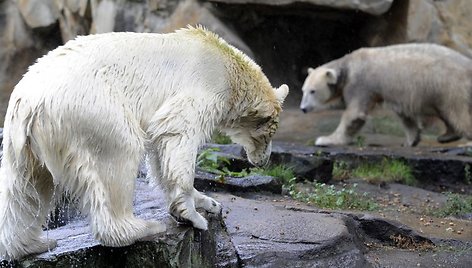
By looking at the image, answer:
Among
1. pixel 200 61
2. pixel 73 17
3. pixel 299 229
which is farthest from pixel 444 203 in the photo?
pixel 73 17

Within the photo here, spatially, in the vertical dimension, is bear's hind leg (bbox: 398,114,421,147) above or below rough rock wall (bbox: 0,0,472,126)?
below

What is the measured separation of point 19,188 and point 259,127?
5.61ft

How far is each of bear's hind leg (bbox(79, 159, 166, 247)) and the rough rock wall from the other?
7.51 metres

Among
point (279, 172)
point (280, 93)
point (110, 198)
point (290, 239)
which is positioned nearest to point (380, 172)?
point (279, 172)

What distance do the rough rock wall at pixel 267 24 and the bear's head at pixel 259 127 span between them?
→ 6.68 m

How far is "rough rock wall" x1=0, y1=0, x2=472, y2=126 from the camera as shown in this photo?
11.9 m

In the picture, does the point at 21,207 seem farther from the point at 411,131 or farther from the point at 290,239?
the point at 411,131

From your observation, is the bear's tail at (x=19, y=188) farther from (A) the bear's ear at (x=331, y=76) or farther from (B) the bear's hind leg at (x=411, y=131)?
(B) the bear's hind leg at (x=411, y=131)

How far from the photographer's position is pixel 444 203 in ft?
25.6

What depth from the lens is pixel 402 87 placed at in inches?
447

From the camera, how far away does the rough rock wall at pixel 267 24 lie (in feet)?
39.1

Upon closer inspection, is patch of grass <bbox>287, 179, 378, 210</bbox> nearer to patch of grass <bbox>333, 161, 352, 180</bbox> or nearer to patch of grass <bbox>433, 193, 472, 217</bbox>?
patch of grass <bbox>433, 193, 472, 217</bbox>

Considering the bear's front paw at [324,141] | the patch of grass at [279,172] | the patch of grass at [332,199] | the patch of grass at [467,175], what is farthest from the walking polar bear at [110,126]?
the bear's front paw at [324,141]

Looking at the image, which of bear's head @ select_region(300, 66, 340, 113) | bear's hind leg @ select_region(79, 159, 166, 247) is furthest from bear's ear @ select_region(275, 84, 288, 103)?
bear's head @ select_region(300, 66, 340, 113)
